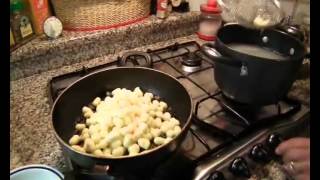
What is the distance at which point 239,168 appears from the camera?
1.57ft

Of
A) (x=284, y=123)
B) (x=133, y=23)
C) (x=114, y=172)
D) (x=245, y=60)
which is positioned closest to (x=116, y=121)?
(x=114, y=172)

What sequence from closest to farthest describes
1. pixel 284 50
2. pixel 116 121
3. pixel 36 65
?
pixel 116 121
pixel 284 50
pixel 36 65

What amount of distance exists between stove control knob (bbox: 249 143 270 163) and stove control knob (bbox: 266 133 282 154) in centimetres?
2

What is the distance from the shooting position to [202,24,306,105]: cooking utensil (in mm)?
494

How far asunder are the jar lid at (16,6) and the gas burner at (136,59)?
1.02 feet

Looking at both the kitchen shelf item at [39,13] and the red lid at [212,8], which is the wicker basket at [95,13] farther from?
the red lid at [212,8]

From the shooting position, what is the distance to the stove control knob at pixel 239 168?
0.48 meters

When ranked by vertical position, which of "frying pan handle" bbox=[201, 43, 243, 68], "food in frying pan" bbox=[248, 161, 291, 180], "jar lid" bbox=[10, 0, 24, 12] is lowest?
"food in frying pan" bbox=[248, 161, 291, 180]

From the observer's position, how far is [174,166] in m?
0.49

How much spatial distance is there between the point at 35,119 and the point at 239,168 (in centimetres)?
47

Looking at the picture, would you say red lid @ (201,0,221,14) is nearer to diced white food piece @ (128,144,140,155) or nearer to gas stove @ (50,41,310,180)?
gas stove @ (50,41,310,180)

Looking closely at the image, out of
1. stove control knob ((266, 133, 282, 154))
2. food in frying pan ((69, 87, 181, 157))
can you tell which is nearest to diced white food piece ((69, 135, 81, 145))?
food in frying pan ((69, 87, 181, 157))

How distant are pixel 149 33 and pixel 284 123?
1.83 ft
